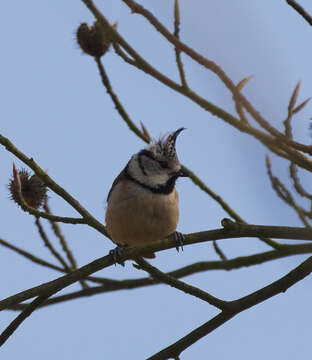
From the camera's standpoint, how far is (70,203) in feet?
13.9

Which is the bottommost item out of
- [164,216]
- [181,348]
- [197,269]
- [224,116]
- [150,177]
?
[181,348]

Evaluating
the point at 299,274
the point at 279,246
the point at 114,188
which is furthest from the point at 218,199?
the point at 114,188

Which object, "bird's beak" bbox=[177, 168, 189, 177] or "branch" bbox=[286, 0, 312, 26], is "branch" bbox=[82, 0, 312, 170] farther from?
"bird's beak" bbox=[177, 168, 189, 177]

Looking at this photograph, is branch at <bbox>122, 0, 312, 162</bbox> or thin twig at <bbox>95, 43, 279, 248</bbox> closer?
branch at <bbox>122, 0, 312, 162</bbox>

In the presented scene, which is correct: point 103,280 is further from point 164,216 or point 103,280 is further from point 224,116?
point 224,116

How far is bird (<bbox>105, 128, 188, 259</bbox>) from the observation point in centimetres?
575

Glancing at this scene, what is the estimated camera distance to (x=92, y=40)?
525 centimetres

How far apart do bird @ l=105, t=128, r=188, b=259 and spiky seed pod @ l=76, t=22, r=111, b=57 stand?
3.00 feet

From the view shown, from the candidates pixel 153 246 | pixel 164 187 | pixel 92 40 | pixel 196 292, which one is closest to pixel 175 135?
pixel 164 187

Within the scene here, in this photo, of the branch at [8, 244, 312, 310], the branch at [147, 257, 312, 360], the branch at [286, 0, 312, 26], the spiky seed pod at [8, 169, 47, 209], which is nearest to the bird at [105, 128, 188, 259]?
the branch at [8, 244, 312, 310]

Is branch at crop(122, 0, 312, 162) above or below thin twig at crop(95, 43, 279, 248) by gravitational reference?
below

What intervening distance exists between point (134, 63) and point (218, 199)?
4.44 feet

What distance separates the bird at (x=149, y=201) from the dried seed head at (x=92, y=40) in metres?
0.91

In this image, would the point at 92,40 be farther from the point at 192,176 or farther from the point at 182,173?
the point at 192,176
